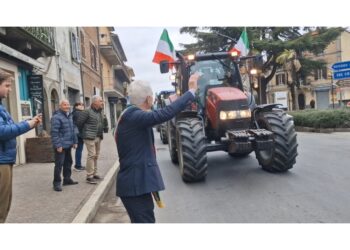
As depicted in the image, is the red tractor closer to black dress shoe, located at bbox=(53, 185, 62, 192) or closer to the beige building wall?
black dress shoe, located at bbox=(53, 185, 62, 192)

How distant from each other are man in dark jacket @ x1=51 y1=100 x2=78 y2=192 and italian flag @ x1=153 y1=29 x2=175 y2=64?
1773mm

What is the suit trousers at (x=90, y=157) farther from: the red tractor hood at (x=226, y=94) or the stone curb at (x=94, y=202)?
the red tractor hood at (x=226, y=94)

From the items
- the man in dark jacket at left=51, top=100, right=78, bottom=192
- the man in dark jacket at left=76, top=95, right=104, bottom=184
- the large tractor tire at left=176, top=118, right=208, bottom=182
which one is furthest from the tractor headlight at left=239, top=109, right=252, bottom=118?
the man in dark jacket at left=51, top=100, right=78, bottom=192

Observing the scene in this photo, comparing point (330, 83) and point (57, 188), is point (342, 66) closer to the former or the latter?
point (330, 83)

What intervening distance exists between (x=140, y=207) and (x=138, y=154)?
42 centimetres

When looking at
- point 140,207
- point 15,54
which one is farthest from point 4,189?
point 15,54

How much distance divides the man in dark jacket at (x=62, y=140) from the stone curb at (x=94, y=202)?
0.62 meters

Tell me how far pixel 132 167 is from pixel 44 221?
2.02 meters

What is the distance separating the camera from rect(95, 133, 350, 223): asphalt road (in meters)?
4.72

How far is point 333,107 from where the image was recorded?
14.2 m

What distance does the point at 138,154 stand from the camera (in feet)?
10.1

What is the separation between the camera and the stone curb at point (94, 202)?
4648 millimetres

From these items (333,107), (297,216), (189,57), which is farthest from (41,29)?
(333,107)
